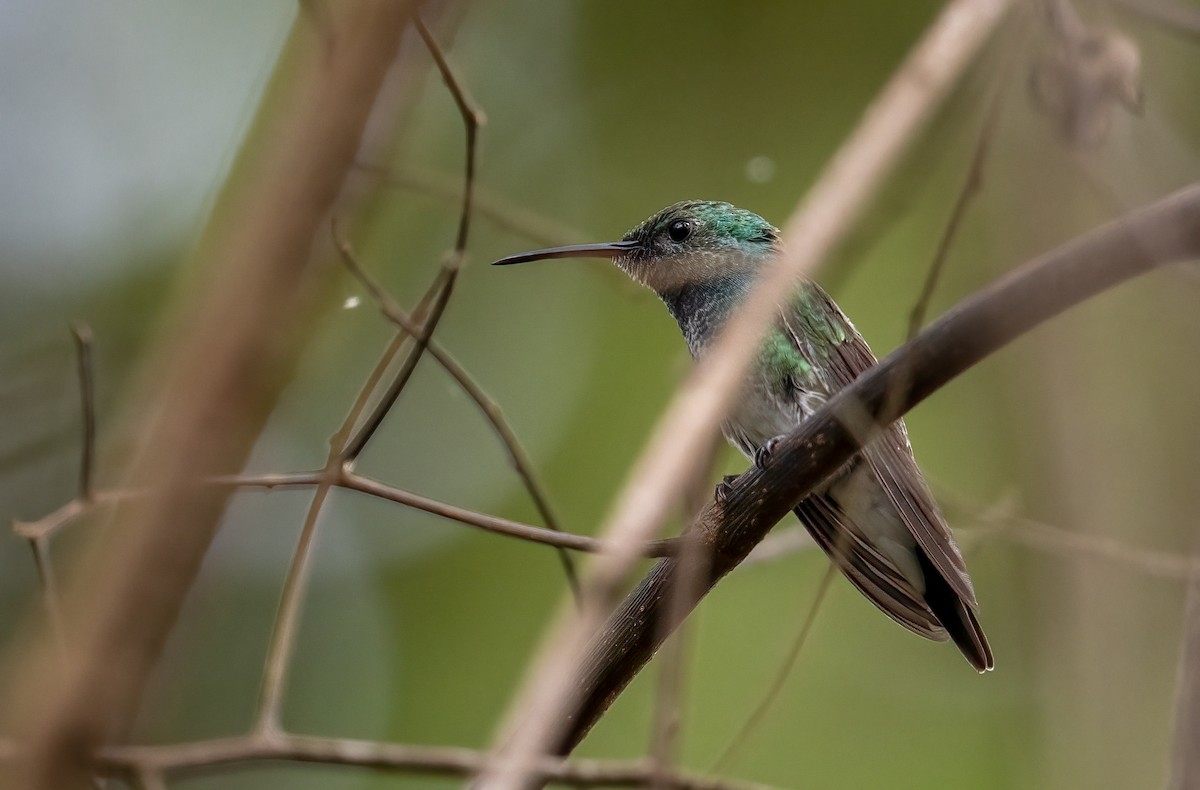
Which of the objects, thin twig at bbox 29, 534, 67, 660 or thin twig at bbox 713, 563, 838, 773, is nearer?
thin twig at bbox 29, 534, 67, 660

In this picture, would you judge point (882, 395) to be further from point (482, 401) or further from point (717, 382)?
point (482, 401)

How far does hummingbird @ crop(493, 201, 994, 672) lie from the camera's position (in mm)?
2566

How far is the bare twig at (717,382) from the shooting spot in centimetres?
110

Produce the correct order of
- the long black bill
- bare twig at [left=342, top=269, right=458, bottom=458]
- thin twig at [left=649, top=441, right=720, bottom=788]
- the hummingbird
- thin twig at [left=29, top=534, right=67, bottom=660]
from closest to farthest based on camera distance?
thin twig at [left=29, top=534, right=67, bottom=660], thin twig at [left=649, top=441, right=720, bottom=788], bare twig at [left=342, top=269, right=458, bottom=458], the hummingbird, the long black bill

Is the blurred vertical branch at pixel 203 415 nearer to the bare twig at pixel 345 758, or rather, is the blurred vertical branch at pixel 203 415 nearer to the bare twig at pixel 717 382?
the bare twig at pixel 717 382

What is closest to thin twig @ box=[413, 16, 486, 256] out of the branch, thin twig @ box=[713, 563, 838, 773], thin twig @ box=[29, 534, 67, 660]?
the branch

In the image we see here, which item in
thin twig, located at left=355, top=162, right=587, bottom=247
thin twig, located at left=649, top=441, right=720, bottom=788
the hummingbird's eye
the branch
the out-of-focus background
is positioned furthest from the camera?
the out-of-focus background

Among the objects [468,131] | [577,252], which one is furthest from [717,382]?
[577,252]

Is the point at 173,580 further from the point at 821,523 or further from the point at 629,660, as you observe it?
the point at 821,523

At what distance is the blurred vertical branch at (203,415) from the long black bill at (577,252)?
1825 mm

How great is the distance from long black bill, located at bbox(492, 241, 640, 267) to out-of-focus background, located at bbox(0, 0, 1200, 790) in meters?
0.06

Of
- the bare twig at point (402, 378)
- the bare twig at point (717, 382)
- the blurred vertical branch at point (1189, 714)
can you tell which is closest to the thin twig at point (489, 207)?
the bare twig at point (402, 378)

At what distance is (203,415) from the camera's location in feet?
2.58

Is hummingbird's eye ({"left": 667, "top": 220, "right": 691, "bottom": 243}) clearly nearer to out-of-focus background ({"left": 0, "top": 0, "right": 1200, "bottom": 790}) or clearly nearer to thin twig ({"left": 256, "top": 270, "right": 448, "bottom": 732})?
out-of-focus background ({"left": 0, "top": 0, "right": 1200, "bottom": 790})
